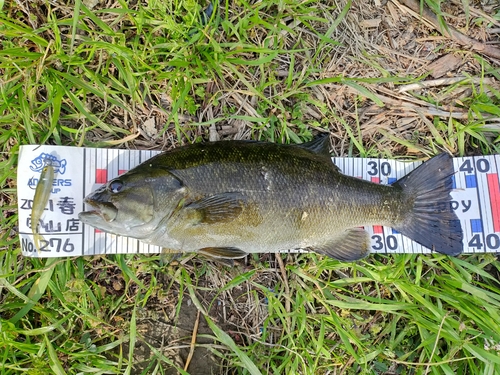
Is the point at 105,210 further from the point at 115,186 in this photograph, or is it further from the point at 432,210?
the point at 432,210

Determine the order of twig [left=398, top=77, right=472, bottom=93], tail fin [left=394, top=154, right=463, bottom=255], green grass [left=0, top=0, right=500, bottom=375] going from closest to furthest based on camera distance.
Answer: green grass [left=0, top=0, right=500, bottom=375]
tail fin [left=394, top=154, right=463, bottom=255]
twig [left=398, top=77, right=472, bottom=93]

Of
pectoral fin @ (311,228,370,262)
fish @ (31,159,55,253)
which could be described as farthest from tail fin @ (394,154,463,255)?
fish @ (31,159,55,253)

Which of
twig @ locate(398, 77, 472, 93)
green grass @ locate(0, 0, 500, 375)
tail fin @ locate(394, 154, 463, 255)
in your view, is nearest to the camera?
green grass @ locate(0, 0, 500, 375)

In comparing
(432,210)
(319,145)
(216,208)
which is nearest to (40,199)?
(216,208)

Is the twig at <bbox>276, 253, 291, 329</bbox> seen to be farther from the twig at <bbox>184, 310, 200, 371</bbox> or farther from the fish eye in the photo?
the fish eye

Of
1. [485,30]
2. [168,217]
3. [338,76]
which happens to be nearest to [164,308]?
[168,217]

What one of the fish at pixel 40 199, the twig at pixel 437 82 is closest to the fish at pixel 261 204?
the fish at pixel 40 199
